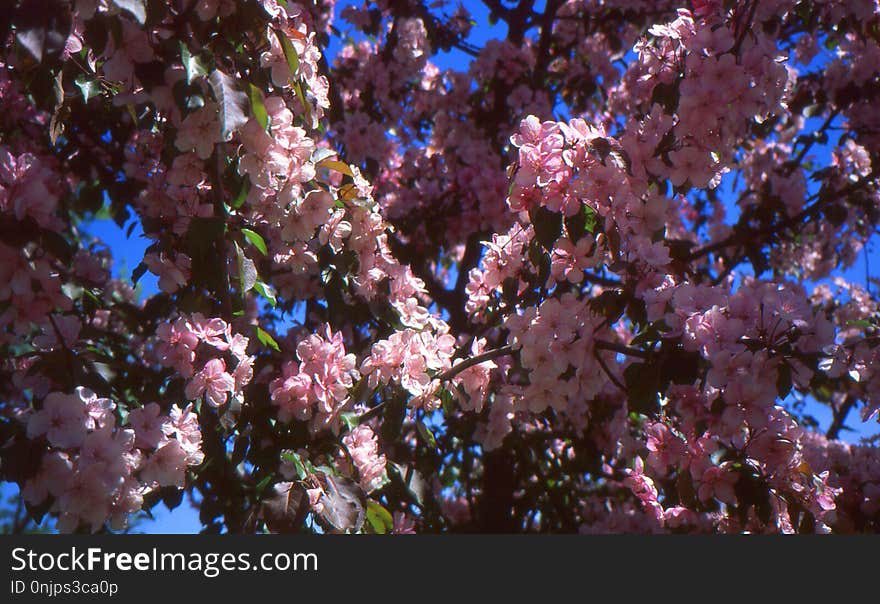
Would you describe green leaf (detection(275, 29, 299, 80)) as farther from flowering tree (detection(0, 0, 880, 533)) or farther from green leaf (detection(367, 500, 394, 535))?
green leaf (detection(367, 500, 394, 535))

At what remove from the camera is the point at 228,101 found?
1562 mm

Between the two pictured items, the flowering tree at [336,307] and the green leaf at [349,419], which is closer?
the flowering tree at [336,307]

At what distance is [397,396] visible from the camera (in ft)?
6.65

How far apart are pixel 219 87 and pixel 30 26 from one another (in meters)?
0.36

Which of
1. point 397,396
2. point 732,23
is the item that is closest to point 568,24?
point 732,23

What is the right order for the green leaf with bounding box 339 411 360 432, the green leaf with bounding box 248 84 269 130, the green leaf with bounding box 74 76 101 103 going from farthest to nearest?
the green leaf with bounding box 339 411 360 432, the green leaf with bounding box 74 76 101 103, the green leaf with bounding box 248 84 269 130

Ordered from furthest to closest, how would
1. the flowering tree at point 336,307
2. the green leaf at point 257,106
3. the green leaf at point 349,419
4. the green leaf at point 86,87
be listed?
the green leaf at point 349,419 → the green leaf at point 86,87 → the green leaf at point 257,106 → the flowering tree at point 336,307

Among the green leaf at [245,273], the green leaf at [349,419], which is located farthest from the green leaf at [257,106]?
the green leaf at [349,419]

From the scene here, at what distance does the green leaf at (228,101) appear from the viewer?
5.06ft

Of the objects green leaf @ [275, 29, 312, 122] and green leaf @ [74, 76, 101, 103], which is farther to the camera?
green leaf @ [74, 76, 101, 103]

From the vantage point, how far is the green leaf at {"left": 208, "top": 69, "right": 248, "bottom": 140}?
1.54 metres

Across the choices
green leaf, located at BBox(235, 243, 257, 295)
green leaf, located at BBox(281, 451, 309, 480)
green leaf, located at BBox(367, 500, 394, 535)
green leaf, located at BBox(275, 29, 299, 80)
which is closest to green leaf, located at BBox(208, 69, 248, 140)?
green leaf, located at BBox(275, 29, 299, 80)

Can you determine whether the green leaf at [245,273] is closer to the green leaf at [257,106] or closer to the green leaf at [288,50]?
the green leaf at [257,106]

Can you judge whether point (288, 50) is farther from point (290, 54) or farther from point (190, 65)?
point (190, 65)
